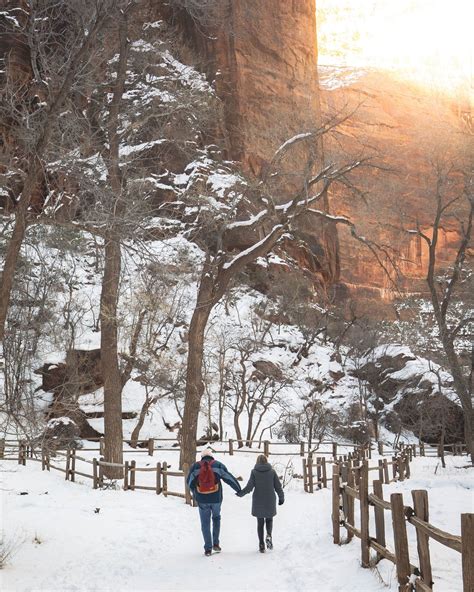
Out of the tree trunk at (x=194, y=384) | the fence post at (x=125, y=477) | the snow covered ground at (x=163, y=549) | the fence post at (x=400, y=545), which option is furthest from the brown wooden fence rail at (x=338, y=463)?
the fence post at (x=400, y=545)

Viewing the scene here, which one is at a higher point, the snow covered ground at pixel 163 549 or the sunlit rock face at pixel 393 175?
the sunlit rock face at pixel 393 175

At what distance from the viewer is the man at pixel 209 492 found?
771cm

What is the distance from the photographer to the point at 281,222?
48.3ft

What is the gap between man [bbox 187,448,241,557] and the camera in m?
7.71

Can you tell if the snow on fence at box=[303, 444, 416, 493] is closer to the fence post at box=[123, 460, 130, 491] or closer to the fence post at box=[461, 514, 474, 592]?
the fence post at box=[123, 460, 130, 491]

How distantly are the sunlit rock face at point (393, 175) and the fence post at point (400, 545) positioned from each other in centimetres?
1032

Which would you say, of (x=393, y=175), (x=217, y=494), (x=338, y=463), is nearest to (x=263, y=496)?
(x=217, y=494)

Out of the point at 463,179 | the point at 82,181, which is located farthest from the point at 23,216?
the point at 463,179

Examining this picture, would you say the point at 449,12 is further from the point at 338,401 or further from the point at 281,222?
the point at 281,222

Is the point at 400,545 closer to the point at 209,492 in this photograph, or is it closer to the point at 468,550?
the point at 468,550

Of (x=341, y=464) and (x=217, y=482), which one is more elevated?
(x=217, y=482)

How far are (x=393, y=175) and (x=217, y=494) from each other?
1718 centimetres

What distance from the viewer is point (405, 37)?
11281 centimetres

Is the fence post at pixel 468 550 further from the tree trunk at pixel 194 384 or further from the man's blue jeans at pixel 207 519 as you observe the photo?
the tree trunk at pixel 194 384
